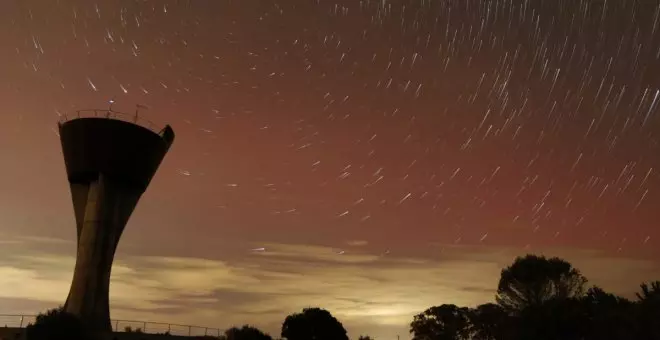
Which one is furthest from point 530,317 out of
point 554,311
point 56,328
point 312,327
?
point 56,328

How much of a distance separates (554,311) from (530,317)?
7.64ft

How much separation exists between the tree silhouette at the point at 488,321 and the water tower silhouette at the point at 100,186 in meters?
42.7

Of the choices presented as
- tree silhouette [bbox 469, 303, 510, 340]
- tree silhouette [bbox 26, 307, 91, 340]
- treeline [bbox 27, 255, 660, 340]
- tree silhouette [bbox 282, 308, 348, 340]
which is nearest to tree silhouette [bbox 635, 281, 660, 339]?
treeline [bbox 27, 255, 660, 340]

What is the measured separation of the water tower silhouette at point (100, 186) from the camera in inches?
2657

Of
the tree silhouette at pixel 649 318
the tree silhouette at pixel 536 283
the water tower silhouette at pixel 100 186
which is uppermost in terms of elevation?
the water tower silhouette at pixel 100 186

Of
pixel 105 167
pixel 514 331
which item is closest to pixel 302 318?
pixel 514 331

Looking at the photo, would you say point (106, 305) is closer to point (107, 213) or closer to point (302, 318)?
point (107, 213)

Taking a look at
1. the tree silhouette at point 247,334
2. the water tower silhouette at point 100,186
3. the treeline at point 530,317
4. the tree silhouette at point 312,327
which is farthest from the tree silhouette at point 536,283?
the water tower silhouette at point 100,186

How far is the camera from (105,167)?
72.4 m

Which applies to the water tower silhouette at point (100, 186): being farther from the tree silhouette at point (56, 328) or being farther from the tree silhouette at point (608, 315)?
the tree silhouette at point (608, 315)

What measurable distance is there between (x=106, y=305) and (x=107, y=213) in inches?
409

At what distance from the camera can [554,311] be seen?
58.4m

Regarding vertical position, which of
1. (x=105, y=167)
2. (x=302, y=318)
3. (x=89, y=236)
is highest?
(x=105, y=167)

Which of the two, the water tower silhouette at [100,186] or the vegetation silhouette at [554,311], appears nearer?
the vegetation silhouette at [554,311]
